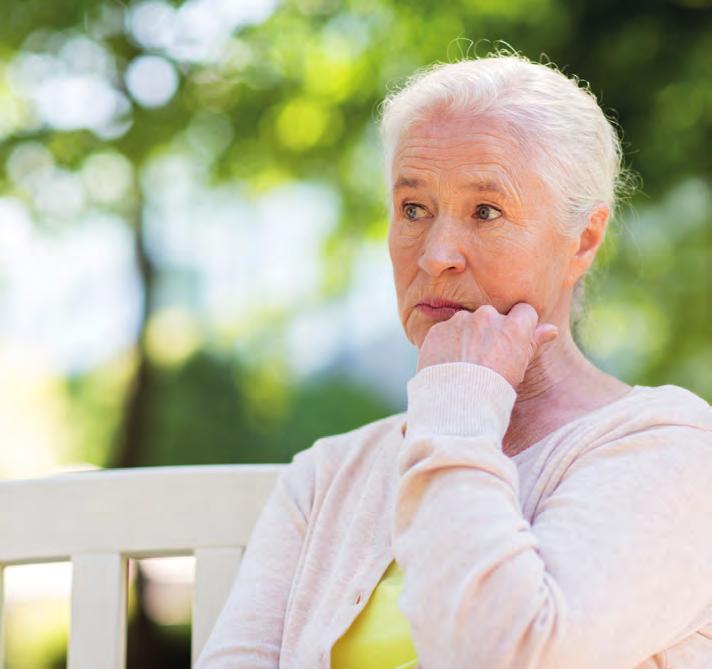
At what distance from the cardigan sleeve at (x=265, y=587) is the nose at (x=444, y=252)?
0.49 meters

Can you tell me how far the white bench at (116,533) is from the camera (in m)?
1.88

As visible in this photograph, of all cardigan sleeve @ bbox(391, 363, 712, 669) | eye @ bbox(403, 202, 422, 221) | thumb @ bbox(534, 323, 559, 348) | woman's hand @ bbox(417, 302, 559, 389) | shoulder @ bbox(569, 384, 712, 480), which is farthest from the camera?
eye @ bbox(403, 202, 422, 221)

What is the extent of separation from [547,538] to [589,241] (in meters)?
0.67

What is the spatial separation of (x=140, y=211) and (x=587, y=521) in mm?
4466

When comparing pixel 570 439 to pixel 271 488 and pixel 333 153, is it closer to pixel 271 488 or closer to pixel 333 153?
pixel 271 488

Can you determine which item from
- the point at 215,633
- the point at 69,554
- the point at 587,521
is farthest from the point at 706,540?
the point at 69,554

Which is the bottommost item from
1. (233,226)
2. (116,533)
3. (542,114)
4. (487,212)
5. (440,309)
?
(116,533)

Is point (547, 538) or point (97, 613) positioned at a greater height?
point (97, 613)

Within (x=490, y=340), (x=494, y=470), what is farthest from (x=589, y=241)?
(x=494, y=470)

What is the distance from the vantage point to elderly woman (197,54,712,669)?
1.28 metres

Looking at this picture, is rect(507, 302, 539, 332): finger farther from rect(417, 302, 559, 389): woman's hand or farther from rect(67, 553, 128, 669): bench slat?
rect(67, 553, 128, 669): bench slat

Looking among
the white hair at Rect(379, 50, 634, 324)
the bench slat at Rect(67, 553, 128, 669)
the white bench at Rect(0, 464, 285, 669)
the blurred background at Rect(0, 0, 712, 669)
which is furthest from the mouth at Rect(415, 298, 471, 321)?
the blurred background at Rect(0, 0, 712, 669)

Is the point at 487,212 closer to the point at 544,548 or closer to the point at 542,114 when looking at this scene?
the point at 542,114

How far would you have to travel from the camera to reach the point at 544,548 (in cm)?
133
